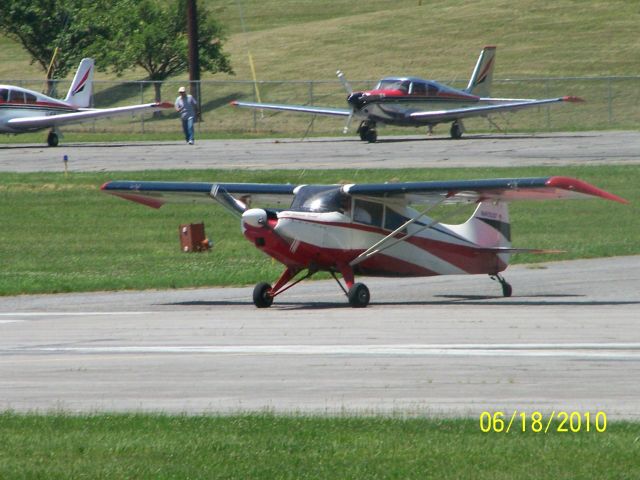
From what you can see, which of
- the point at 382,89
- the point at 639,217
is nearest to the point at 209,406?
the point at 639,217

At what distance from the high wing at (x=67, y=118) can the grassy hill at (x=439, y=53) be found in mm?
8718

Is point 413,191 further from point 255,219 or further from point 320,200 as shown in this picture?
point 255,219

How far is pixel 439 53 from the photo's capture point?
71.1 m

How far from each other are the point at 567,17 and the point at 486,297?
60.3 metres

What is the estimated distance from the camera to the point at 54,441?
343 inches

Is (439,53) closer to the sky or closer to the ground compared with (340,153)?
closer to the sky

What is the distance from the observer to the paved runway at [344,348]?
10.5 metres

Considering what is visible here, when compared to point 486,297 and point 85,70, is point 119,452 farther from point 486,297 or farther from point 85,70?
point 85,70

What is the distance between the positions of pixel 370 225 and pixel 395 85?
29.8 meters

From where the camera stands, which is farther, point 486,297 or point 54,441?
point 486,297

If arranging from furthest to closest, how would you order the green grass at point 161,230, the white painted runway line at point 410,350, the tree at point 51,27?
1. the tree at point 51,27
2. the green grass at point 161,230
3. the white painted runway line at point 410,350

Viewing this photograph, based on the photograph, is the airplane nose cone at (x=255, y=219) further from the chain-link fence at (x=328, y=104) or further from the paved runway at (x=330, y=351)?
the chain-link fence at (x=328, y=104)

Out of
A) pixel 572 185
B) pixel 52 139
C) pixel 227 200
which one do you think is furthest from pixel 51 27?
pixel 572 185
